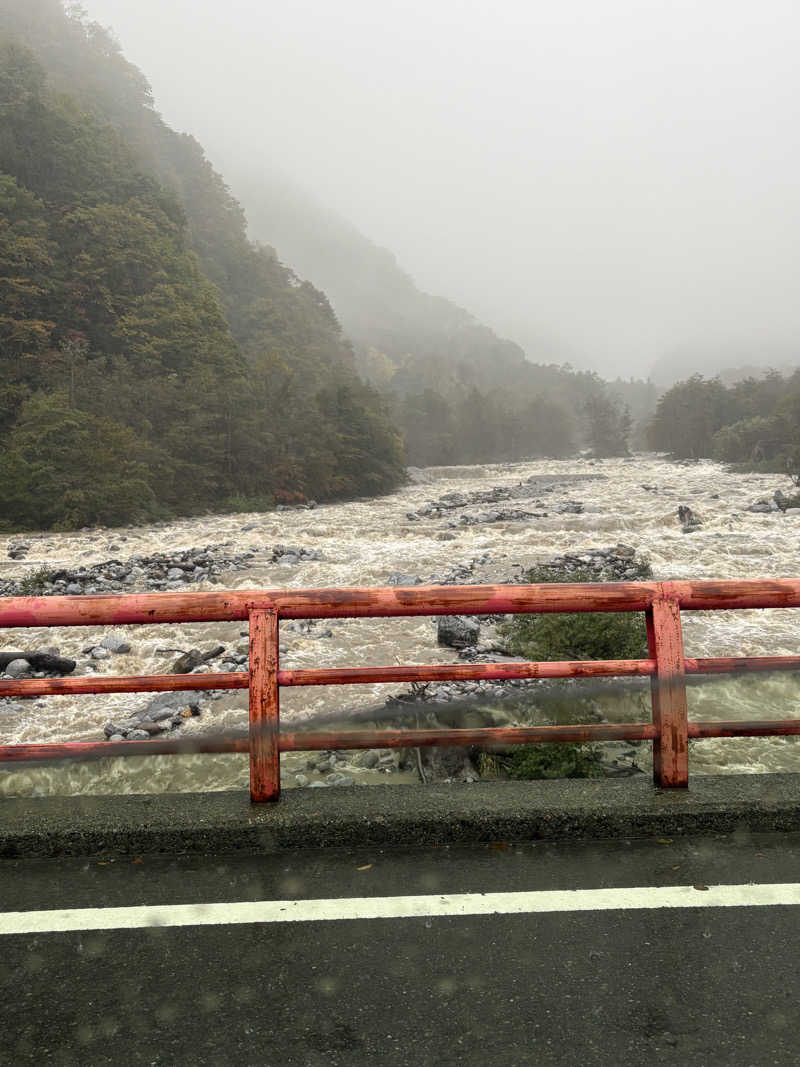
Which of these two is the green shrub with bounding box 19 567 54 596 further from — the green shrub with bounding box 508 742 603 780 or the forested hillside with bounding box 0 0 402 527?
the green shrub with bounding box 508 742 603 780

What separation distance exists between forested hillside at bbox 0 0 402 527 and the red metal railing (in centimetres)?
2709

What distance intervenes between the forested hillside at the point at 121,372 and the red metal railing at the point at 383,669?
27.1 m

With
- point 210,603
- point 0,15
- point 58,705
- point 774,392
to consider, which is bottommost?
point 58,705

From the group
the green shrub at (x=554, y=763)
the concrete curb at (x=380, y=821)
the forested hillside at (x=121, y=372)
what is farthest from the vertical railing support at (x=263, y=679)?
the forested hillside at (x=121, y=372)

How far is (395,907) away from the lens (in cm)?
258

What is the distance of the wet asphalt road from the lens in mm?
1896

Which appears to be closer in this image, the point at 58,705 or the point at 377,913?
the point at 377,913

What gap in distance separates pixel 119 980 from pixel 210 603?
152cm

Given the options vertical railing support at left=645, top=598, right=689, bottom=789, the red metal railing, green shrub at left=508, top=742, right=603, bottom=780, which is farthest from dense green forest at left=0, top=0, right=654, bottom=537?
vertical railing support at left=645, top=598, right=689, bottom=789

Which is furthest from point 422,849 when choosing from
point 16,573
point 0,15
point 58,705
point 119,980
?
point 0,15

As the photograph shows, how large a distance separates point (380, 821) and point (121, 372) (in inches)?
1714

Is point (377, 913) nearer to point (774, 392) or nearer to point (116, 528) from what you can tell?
point (116, 528)

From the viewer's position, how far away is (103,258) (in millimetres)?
49406

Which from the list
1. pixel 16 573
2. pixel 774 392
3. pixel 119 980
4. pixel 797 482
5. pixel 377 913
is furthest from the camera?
pixel 774 392
